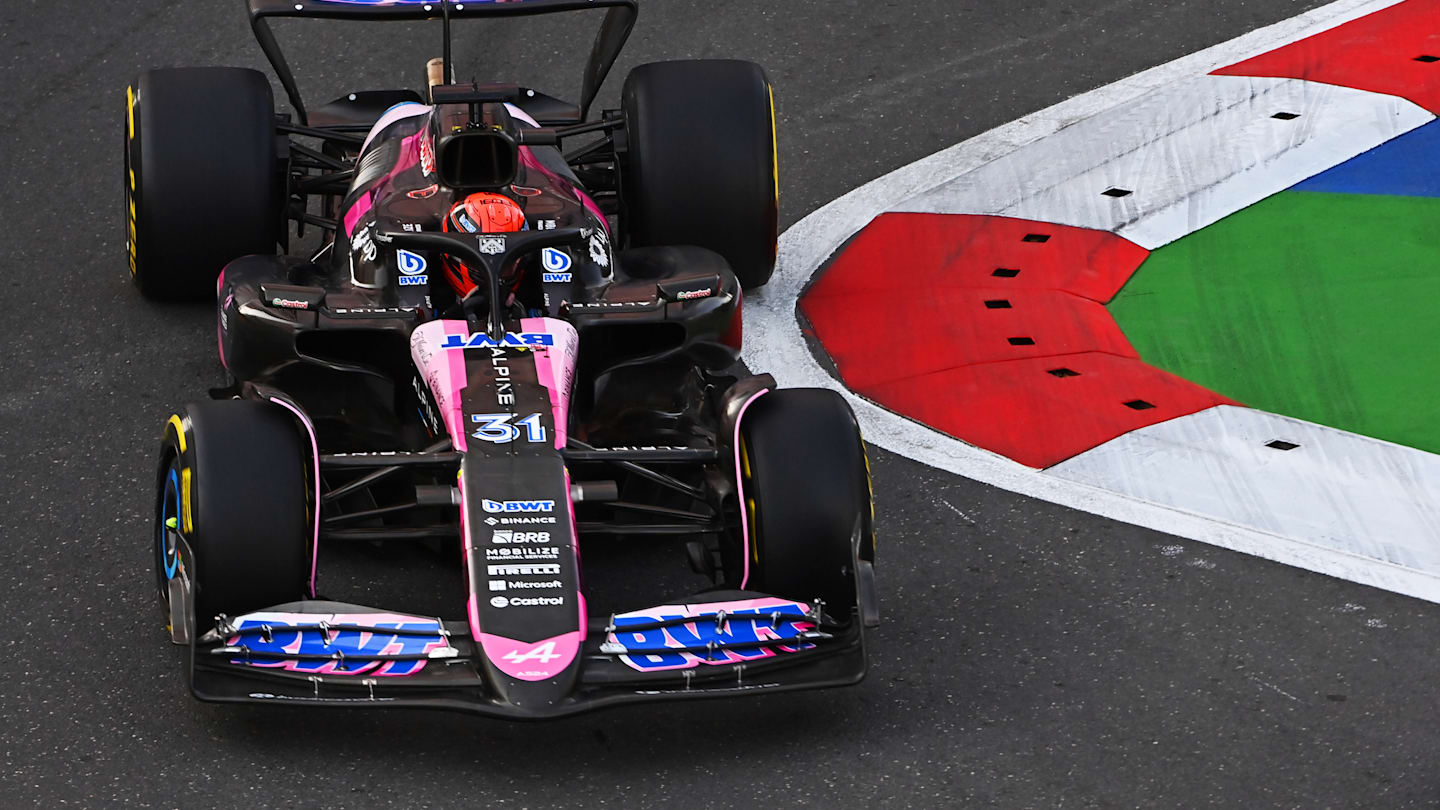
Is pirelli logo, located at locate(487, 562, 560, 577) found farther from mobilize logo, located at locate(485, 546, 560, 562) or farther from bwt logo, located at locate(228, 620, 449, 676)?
bwt logo, located at locate(228, 620, 449, 676)

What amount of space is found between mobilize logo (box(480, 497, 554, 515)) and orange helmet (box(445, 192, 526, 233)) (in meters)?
1.19

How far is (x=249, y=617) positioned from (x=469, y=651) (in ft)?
1.76

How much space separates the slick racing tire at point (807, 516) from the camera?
576 centimetres

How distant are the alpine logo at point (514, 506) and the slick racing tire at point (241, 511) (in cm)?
45

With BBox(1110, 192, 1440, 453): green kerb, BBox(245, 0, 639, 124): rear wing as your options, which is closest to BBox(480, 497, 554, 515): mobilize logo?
BBox(245, 0, 639, 124): rear wing

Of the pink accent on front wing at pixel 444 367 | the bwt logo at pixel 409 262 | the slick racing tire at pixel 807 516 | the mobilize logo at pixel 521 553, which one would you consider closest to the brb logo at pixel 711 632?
the slick racing tire at pixel 807 516

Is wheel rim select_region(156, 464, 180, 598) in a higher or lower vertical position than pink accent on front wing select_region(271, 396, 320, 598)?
lower

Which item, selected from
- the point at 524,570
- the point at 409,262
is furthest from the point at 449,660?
the point at 409,262

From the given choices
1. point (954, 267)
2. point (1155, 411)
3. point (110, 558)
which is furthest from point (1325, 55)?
point (110, 558)

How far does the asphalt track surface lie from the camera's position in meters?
5.55

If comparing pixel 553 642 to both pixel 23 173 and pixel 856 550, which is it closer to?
pixel 856 550

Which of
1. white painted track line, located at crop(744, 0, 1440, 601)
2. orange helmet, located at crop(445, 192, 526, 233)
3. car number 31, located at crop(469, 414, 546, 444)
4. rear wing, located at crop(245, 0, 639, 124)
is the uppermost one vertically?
rear wing, located at crop(245, 0, 639, 124)

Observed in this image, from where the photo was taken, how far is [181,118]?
7.73 m

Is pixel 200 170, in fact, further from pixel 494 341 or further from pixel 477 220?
pixel 494 341
